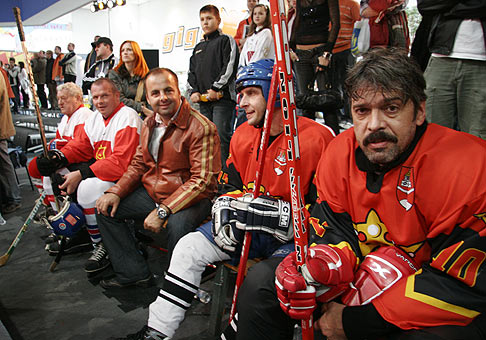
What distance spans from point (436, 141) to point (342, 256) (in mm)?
477

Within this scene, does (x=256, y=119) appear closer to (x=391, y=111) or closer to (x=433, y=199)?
(x=391, y=111)

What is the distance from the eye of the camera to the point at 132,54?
3576 millimetres

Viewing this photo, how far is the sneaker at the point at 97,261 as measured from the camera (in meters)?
2.58

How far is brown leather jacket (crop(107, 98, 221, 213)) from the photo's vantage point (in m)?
2.11

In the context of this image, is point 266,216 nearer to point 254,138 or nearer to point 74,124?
point 254,138

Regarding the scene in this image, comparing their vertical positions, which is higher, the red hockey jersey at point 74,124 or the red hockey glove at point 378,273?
the red hockey jersey at point 74,124

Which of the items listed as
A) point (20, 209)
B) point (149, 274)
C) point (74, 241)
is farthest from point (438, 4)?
point (20, 209)

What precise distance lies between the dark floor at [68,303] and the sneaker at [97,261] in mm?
67

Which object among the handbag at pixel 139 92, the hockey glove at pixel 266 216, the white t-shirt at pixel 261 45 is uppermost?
the white t-shirt at pixel 261 45

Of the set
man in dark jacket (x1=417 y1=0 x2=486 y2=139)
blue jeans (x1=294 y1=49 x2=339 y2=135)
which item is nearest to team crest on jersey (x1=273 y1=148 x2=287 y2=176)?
man in dark jacket (x1=417 y1=0 x2=486 y2=139)

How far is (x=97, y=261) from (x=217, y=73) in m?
2.09

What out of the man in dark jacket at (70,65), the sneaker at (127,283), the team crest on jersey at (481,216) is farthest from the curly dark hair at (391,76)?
the man in dark jacket at (70,65)

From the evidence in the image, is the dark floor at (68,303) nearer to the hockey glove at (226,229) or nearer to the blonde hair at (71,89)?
the hockey glove at (226,229)

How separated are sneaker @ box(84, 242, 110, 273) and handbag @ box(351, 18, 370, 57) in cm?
246
